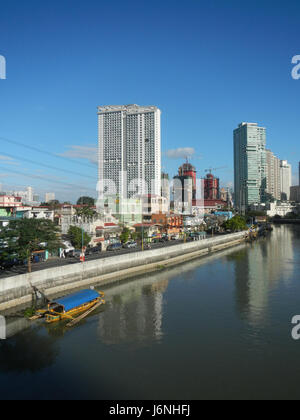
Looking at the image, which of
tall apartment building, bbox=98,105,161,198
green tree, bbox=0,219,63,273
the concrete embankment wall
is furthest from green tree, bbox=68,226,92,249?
tall apartment building, bbox=98,105,161,198

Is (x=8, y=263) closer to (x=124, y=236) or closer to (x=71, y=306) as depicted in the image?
(x=71, y=306)

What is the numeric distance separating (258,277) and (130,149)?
110 m

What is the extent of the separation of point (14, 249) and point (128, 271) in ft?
39.6

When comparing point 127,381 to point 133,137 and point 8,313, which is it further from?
point 133,137

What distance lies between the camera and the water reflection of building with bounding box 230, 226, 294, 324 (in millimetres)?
22328

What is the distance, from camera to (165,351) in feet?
51.9

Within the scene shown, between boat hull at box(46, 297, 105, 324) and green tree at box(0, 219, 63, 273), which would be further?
green tree at box(0, 219, 63, 273)

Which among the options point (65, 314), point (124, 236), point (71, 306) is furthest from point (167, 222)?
point (65, 314)

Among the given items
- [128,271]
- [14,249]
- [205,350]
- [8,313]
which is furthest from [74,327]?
[128,271]

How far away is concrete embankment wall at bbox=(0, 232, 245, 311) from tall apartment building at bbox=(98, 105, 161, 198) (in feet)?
289

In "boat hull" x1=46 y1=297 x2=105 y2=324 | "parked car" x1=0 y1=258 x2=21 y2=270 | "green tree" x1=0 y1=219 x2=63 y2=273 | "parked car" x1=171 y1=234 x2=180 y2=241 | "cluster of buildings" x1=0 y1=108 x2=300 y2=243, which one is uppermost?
"cluster of buildings" x1=0 y1=108 x2=300 y2=243

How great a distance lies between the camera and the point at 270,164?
195750 millimetres

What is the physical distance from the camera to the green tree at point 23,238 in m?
24.8

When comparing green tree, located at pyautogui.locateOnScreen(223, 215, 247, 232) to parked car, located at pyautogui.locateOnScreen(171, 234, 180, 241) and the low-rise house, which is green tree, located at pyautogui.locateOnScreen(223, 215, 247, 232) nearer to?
the low-rise house
